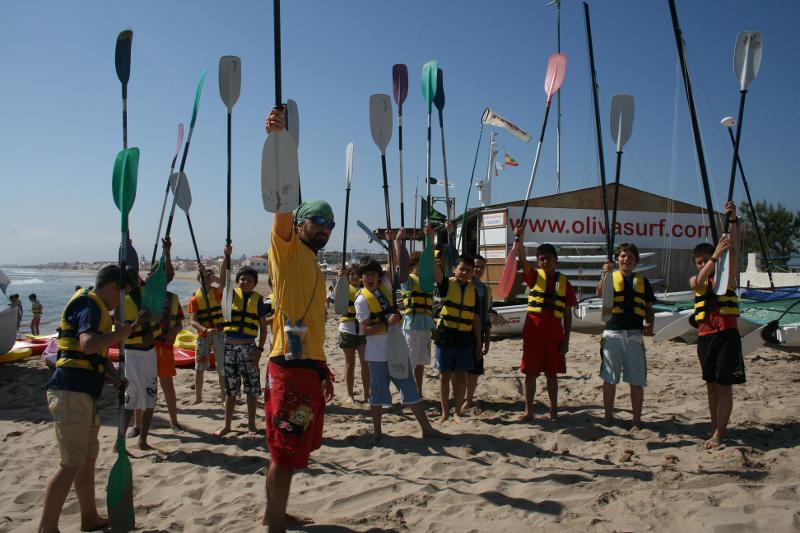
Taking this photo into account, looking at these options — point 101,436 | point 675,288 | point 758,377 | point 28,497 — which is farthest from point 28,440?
point 675,288

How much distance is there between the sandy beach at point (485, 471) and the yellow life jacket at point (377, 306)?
3.32ft

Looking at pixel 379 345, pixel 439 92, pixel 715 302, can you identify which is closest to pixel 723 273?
pixel 715 302

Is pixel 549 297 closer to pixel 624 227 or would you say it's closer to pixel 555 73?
pixel 555 73

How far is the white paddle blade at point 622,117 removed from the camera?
5.14m

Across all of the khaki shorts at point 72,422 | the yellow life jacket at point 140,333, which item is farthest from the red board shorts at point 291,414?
the yellow life jacket at point 140,333

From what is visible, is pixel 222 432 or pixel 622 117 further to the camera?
pixel 622 117

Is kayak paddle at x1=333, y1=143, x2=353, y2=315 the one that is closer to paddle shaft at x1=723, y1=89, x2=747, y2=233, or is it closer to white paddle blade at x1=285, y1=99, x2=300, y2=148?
white paddle blade at x1=285, y1=99, x2=300, y2=148

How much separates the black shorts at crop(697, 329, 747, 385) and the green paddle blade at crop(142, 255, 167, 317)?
3.98 meters

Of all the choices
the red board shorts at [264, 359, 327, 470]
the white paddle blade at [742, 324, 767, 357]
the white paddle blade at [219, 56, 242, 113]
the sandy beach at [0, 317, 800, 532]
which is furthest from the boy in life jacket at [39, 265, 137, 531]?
the white paddle blade at [742, 324, 767, 357]

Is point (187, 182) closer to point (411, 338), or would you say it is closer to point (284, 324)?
point (411, 338)

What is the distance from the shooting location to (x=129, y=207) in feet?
10.3

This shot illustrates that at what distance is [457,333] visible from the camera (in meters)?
4.88

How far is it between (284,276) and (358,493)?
5.36 feet

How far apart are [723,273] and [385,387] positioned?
271 centimetres
